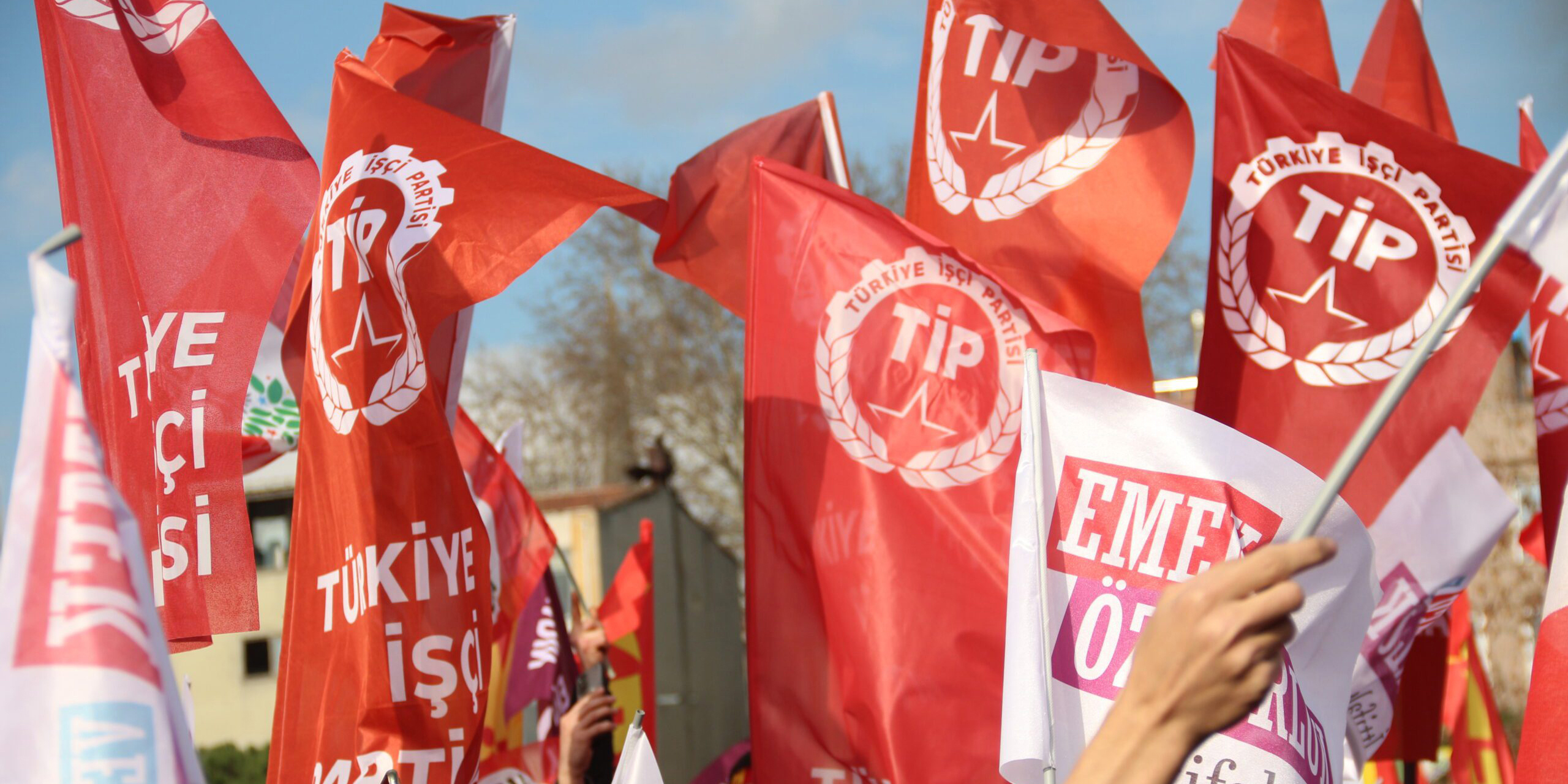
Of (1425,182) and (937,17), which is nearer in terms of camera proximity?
(1425,182)

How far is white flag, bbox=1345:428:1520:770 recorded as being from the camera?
5293mm

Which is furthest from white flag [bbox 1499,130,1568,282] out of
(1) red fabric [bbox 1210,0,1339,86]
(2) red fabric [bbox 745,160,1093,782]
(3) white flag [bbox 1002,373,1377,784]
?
(1) red fabric [bbox 1210,0,1339,86]

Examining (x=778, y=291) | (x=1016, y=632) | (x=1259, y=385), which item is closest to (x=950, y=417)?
(x=778, y=291)

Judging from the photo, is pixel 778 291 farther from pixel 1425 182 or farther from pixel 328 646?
pixel 1425 182

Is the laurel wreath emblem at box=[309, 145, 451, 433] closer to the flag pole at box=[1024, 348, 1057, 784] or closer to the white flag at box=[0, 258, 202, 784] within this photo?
the flag pole at box=[1024, 348, 1057, 784]

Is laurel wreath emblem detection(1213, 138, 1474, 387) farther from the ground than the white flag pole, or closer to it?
closer to it

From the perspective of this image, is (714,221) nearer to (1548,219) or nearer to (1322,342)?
(1322,342)

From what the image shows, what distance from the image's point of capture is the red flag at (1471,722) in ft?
25.8

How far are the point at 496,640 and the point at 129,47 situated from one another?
13.1 feet

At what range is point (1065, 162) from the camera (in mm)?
5363

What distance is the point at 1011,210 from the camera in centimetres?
540

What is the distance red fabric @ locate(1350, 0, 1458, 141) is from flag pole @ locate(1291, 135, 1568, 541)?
4.88 m

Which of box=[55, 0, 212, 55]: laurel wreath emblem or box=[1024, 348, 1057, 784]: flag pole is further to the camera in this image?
box=[55, 0, 212, 55]: laurel wreath emblem

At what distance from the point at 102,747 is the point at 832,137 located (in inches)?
197
